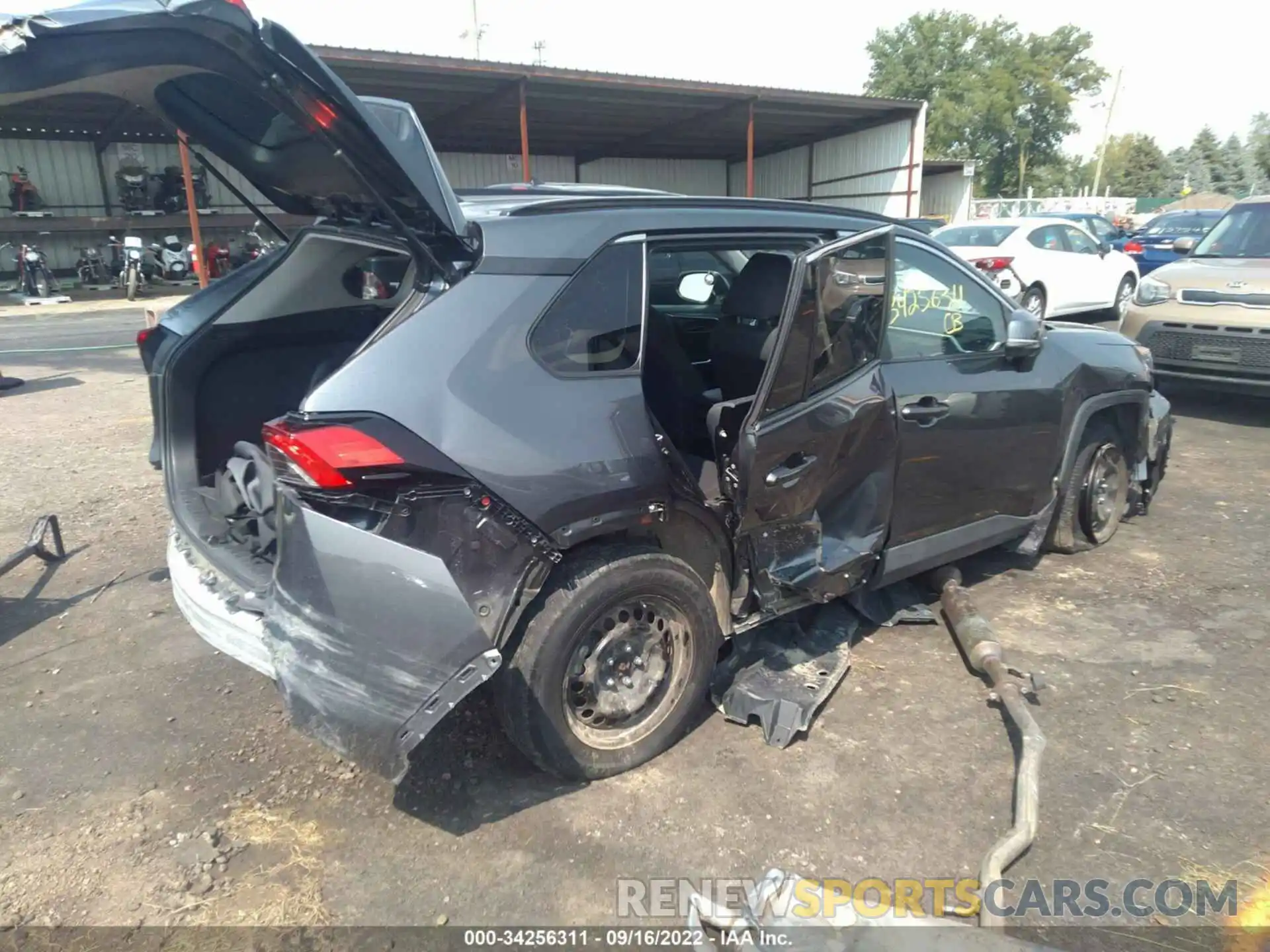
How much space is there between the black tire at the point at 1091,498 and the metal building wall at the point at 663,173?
2619 cm

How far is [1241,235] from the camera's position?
8.22m

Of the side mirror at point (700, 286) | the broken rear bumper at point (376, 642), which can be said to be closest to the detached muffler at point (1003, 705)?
the broken rear bumper at point (376, 642)

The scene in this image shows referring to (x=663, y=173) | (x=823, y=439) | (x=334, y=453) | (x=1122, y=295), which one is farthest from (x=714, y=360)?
(x=663, y=173)

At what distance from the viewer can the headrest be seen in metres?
3.34

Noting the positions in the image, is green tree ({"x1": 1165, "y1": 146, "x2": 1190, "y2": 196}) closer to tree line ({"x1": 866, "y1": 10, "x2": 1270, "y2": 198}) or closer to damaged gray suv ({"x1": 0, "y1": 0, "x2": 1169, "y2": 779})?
tree line ({"x1": 866, "y1": 10, "x2": 1270, "y2": 198})

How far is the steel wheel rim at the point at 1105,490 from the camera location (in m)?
4.70

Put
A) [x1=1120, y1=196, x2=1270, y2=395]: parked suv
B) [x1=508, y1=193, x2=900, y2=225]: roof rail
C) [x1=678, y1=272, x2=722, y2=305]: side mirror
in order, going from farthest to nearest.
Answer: [x1=1120, y1=196, x2=1270, y2=395]: parked suv < [x1=678, y1=272, x2=722, y2=305]: side mirror < [x1=508, y1=193, x2=900, y2=225]: roof rail

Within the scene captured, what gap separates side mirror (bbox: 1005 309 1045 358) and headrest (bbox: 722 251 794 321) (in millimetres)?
1276

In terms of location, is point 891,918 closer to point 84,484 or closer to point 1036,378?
point 1036,378

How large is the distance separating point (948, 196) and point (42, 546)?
1230 inches

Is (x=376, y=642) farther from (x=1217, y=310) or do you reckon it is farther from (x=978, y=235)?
(x=978, y=235)

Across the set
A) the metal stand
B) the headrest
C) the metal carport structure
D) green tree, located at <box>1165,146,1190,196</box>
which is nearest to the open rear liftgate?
the headrest

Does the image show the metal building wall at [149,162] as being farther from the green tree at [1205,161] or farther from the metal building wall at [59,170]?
the green tree at [1205,161]

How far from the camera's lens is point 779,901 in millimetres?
2203
